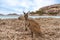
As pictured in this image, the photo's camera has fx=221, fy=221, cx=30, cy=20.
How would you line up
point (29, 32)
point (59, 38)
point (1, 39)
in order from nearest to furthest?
point (1, 39) < point (59, 38) < point (29, 32)

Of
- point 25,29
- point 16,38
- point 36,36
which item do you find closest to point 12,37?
point 16,38

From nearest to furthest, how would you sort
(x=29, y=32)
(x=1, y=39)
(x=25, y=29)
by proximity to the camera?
(x=1, y=39) → (x=29, y=32) → (x=25, y=29)

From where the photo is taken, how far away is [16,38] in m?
8.05

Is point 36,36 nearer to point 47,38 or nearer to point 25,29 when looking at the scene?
point 47,38

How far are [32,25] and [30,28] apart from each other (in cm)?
15

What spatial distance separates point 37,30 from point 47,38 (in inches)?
31.0

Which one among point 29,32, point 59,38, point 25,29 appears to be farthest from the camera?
point 25,29

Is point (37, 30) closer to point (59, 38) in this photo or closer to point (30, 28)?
point (30, 28)

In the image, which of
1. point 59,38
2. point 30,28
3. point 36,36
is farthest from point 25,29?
point 59,38

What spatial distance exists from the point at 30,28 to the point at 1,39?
1.68 metres

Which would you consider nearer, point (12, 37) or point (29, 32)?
point (12, 37)

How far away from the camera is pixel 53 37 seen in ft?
28.7

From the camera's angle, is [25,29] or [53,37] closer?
[53,37]

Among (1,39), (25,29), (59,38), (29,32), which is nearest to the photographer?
(1,39)
